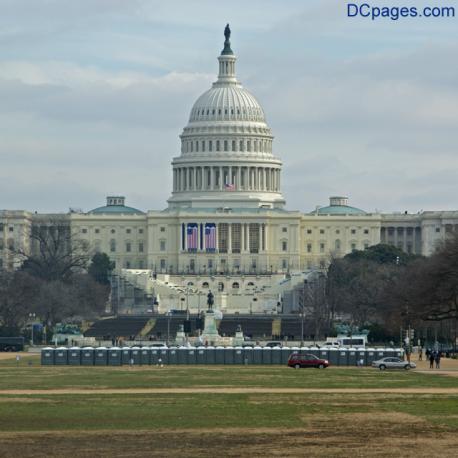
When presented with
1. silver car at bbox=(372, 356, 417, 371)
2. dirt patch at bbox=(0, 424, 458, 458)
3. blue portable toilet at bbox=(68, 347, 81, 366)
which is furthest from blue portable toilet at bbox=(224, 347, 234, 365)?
dirt patch at bbox=(0, 424, 458, 458)

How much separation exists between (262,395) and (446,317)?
43.4m

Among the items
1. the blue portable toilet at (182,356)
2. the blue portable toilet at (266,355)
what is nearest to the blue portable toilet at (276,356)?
the blue portable toilet at (266,355)

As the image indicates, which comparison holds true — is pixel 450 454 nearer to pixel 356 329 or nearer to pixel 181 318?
pixel 356 329

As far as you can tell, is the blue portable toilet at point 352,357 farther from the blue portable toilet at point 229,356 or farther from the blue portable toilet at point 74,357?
the blue portable toilet at point 74,357

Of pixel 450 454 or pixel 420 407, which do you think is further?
pixel 420 407

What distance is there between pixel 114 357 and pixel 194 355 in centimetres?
425

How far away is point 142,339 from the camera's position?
5413 inches

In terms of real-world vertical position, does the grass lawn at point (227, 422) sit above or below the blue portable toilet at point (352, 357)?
below

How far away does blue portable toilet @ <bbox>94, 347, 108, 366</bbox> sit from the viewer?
93.3m

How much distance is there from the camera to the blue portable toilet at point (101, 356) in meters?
93.3

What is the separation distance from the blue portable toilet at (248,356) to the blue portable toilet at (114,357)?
6051 mm

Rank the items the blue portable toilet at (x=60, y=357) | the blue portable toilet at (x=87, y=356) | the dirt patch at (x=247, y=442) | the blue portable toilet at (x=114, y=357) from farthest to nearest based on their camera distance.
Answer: the blue portable toilet at (x=114, y=357) → the blue portable toilet at (x=87, y=356) → the blue portable toilet at (x=60, y=357) → the dirt patch at (x=247, y=442)

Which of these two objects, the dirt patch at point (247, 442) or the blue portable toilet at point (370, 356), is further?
the blue portable toilet at point (370, 356)

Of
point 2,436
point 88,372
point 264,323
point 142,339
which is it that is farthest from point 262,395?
point 264,323
